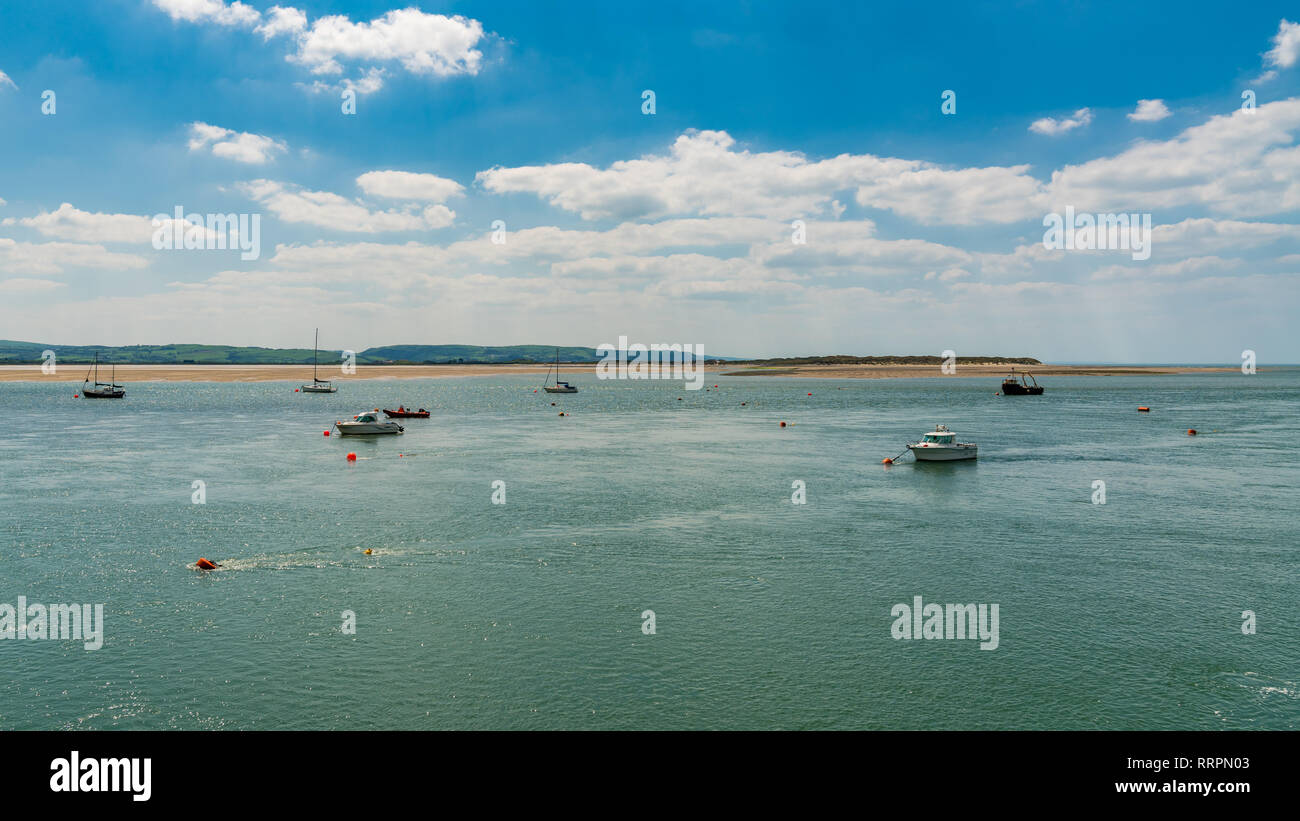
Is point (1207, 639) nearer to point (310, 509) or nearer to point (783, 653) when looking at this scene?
point (783, 653)

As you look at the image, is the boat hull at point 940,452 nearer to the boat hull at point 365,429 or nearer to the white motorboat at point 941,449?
the white motorboat at point 941,449
